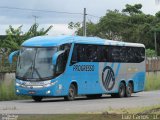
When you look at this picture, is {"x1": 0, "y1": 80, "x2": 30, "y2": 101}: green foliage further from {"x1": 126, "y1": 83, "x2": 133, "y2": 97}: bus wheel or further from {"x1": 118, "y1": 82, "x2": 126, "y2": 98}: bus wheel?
{"x1": 126, "y1": 83, "x2": 133, "y2": 97}: bus wheel

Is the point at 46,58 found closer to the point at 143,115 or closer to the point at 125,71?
the point at 125,71

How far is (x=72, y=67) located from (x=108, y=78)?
13.8 feet

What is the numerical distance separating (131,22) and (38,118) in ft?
244

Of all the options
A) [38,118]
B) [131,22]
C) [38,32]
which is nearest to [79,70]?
[38,118]

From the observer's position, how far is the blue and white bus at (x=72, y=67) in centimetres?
2673

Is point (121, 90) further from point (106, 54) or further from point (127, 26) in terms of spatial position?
point (127, 26)

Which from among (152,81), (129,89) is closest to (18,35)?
(152,81)

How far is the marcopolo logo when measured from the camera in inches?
1229

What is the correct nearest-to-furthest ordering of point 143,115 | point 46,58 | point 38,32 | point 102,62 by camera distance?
point 143,115 → point 46,58 → point 102,62 → point 38,32

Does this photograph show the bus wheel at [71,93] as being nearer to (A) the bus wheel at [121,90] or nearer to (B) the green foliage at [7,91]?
(B) the green foliage at [7,91]

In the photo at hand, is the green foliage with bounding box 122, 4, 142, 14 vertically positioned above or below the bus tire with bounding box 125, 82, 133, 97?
above

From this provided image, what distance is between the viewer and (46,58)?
1054 inches

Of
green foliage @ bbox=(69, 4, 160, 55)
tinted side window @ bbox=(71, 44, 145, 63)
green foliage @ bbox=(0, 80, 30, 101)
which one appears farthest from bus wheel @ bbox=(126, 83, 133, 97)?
green foliage @ bbox=(69, 4, 160, 55)

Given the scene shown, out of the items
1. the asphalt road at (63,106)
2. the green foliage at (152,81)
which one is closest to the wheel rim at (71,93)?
the asphalt road at (63,106)
